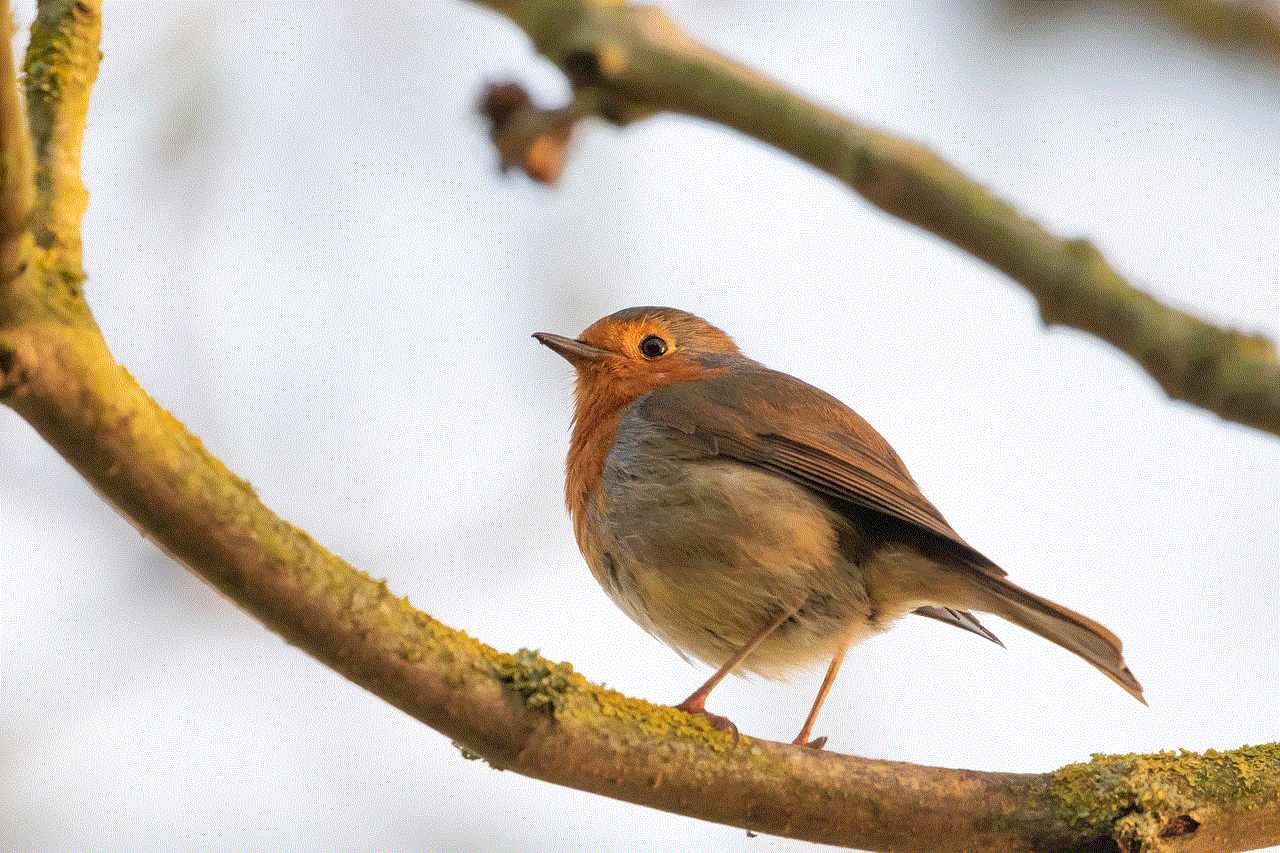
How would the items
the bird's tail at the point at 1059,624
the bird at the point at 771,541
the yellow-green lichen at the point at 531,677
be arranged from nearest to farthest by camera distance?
the yellow-green lichen at the point at 531,677
the bird's tail at the point at 1059,624
the bird at the point at 771,541

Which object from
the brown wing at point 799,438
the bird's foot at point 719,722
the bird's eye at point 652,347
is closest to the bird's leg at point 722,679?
the bird's foot at point 719,722

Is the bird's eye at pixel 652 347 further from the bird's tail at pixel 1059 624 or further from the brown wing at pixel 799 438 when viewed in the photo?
the bird's tail at pixel 1059 624

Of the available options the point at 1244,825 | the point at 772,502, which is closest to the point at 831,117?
the point at 772,502

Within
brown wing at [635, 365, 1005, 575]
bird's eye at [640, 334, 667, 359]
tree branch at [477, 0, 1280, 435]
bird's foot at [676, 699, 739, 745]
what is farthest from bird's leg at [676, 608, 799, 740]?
bird's eye at [640, 334, 667, 359]

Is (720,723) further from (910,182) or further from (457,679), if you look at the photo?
(910,182)

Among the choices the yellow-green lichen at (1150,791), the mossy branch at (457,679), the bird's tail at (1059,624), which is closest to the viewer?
the mossy branch at (457,679)

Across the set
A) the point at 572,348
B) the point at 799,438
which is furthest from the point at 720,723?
the point at 572,348

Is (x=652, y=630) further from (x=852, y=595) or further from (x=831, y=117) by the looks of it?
(x=831, y=117)

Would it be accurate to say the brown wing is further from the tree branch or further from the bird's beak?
the tree branch
